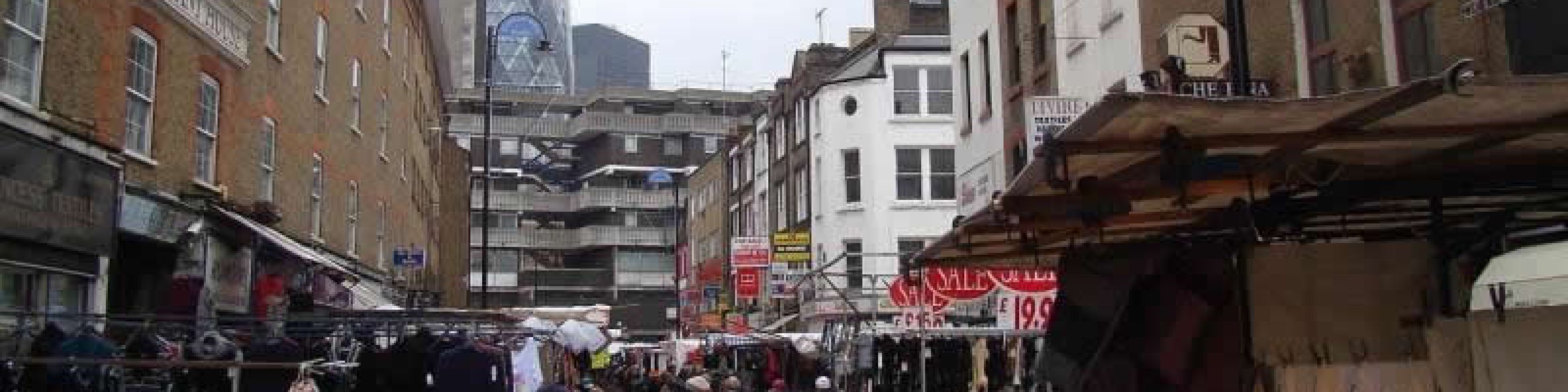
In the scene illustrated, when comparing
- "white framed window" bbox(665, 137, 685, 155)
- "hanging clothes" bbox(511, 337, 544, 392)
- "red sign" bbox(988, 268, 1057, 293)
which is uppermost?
"white framed window" bbox(665, 137, 685, 155)

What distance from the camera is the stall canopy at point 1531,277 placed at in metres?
5.90

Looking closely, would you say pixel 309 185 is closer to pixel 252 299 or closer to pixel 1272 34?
pixel 252 299

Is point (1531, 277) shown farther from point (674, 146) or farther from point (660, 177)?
point (674, 146)

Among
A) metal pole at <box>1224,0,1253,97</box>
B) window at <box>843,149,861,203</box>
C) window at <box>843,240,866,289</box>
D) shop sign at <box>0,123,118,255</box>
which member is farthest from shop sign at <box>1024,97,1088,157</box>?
window at <box>843,149,861,203</box>

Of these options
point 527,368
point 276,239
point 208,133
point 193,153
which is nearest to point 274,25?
point 208,133

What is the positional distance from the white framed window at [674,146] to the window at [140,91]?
2583 inches

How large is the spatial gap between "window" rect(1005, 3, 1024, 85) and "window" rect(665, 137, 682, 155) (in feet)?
194

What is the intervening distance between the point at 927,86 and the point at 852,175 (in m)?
3.40

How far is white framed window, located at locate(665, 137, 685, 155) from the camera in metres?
81.5

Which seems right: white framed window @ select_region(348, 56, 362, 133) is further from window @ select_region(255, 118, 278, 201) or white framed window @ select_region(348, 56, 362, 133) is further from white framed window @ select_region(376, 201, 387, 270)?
window @ select_region(255, 118, 278, 201)

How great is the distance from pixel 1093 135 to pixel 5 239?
37.1ft

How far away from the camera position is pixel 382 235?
32312 millimetres

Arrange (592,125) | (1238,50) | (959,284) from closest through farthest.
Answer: (1238,50) → (959,284) → (592,125)

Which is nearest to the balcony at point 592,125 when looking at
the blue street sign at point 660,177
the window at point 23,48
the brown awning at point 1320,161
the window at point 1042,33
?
the blue street sign at point 660,177
